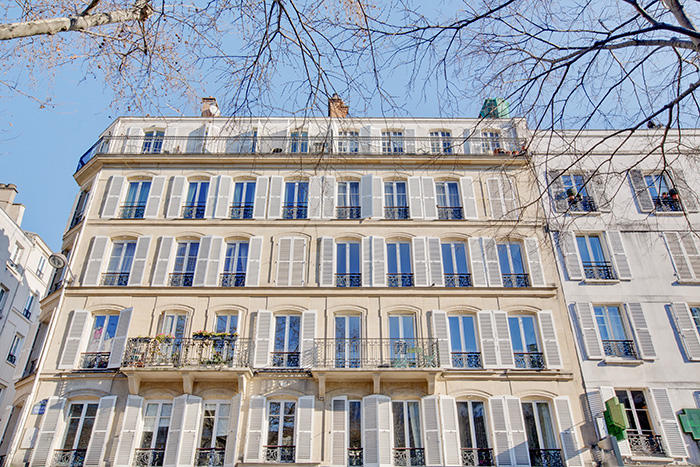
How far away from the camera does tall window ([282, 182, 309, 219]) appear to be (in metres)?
19.6

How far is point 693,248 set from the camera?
18.5 meters

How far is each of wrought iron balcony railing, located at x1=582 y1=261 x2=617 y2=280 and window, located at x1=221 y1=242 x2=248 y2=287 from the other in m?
11.4

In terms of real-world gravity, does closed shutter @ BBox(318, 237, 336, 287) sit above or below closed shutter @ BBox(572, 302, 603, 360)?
above

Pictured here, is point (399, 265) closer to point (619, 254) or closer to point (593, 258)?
point (593, 258)

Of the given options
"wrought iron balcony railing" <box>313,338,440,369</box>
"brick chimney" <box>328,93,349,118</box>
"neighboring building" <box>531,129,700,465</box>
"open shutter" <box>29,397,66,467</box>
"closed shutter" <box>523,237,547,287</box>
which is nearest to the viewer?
"brick chimney" <box>328,93,349,118</box>

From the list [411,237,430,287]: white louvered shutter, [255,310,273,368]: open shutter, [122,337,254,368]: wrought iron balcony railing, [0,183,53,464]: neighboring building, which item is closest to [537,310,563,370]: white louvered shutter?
[411,237,430,287]: white louvered shutter

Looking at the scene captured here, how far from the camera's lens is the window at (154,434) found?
595 inches

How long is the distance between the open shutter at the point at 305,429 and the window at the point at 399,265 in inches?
183

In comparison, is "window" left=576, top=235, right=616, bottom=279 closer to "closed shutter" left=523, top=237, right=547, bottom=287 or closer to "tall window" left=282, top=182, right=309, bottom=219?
"closed shutter" left=523, top=237, right=547, bottom=287

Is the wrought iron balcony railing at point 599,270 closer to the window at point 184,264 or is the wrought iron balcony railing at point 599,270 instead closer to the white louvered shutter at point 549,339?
the white louvered shutter at point 549,339

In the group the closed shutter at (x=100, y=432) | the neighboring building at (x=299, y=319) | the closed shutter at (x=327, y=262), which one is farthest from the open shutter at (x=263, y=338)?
the closed shutter at (x=100, y=432)

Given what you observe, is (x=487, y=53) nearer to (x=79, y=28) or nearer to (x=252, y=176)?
(x=79, y=28)

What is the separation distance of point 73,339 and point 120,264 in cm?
289

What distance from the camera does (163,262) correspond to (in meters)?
18.4
